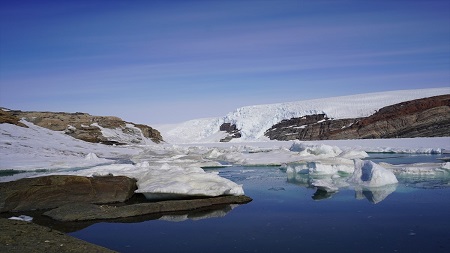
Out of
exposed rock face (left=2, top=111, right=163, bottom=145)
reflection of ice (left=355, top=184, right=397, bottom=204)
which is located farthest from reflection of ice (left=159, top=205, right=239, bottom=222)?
exposed rock face (left=2, top=111, right=163, bottom=145)

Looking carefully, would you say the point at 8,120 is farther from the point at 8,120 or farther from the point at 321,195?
the point at 321,195

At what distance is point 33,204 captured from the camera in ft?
34.6

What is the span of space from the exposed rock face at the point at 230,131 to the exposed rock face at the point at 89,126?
487 inches

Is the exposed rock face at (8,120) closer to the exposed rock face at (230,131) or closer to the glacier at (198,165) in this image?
the glacier at (198,165)

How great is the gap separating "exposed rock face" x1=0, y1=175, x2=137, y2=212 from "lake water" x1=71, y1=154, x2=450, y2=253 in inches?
91.0

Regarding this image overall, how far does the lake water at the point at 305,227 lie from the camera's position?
22.8 ft

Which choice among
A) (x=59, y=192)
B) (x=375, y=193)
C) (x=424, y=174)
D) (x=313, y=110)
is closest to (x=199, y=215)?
(x=59, y=192)

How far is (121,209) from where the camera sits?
9688mm

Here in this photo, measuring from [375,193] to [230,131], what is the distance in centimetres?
5417

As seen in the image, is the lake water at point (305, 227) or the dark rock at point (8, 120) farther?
the dark rock at point (8, 120)

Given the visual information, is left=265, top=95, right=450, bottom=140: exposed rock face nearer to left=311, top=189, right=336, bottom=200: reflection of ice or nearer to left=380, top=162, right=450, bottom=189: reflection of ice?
left=380, top=162, right=450, bottom=189: reflection of ice

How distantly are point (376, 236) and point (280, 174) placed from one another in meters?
10.1

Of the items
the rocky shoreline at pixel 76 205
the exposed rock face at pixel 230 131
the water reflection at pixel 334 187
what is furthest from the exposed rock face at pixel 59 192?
the exposed rock face at pixel 230 131

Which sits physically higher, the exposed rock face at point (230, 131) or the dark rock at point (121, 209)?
the exposed rock face at point (230, 131)
